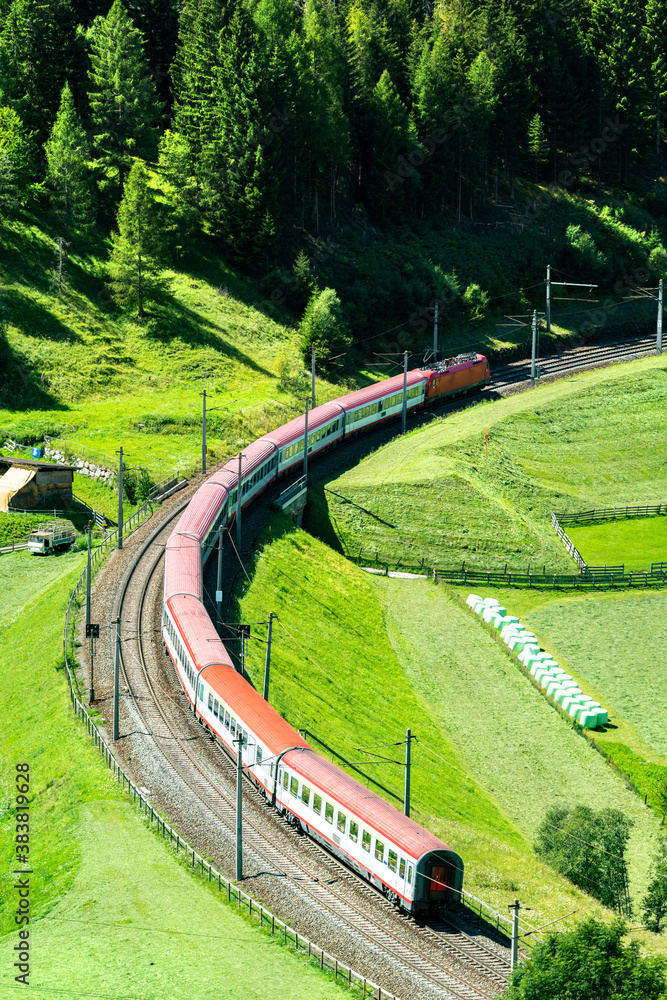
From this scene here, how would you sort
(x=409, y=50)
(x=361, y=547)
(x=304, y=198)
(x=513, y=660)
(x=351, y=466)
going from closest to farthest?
1. (x=513, y=660)
2. (x=361, y=547)
3. (x=351, y=466)
4. (x=304, y=198)
5. (x=409, y=50)

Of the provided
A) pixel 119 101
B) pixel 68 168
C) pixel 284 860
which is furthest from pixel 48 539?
pixel 119 101

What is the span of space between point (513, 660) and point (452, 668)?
4024 mm

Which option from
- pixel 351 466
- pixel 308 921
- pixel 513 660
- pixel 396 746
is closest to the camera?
pixel 308 921

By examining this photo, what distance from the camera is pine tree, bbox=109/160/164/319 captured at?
98000mm

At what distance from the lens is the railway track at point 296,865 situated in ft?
112

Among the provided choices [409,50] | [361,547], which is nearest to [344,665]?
[361,547]

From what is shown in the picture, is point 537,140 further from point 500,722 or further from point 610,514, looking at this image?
point 500,722

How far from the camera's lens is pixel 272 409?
92.1 metres

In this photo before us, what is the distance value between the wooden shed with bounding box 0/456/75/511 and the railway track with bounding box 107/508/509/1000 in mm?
18240

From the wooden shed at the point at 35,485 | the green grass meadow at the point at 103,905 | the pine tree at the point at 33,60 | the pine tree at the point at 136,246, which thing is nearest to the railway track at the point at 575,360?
the pine tree at the point at 136,246

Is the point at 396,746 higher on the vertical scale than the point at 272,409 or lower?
lower

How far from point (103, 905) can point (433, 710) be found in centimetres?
2839

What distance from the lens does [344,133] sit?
11475cm

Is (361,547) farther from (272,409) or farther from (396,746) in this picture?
(396,746)
